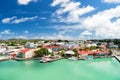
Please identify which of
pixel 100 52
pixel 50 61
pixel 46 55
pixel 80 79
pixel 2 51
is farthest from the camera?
pixel 2 51

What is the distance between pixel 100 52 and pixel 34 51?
20.0 ft

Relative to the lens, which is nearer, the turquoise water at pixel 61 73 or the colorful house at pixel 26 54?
the turquoise water at pixel 61 73

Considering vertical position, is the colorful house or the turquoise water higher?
the colorful house

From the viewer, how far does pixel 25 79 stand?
952cm

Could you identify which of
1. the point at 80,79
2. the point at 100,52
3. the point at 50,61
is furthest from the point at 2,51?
the point at 80,79

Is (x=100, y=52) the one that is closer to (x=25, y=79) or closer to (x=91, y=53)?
(x=91, y=53)

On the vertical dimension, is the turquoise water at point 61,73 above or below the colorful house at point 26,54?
below

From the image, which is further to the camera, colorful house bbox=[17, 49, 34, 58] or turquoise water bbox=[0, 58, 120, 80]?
colorful house bbox=[17, 49, 34, 58]

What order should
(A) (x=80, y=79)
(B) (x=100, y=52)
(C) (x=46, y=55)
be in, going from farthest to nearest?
1. (B) (x=100, y=52)
2. (C) (x=46, y=55)
3. (A) (x=80, y=79)

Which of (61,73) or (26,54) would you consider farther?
(26,54)

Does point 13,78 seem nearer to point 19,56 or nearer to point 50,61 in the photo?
point 50,61

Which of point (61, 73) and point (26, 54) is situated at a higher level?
point (26, 54)

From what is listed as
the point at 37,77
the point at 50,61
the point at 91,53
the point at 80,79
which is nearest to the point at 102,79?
the point at 80,79

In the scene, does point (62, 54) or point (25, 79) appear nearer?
point (25, 79)
